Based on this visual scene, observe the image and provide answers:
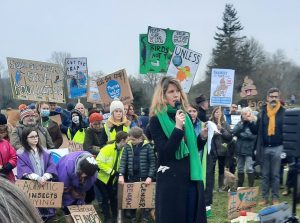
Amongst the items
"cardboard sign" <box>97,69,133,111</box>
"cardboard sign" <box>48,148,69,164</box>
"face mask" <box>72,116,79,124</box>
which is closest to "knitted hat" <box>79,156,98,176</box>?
"cardboard sign" <box>48,148,69,164</box>

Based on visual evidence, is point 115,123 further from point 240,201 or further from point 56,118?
point 240,201

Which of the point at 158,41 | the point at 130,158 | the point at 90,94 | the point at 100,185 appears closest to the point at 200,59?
the point at 158,41

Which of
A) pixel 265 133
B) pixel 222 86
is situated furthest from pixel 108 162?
pixel 222 86

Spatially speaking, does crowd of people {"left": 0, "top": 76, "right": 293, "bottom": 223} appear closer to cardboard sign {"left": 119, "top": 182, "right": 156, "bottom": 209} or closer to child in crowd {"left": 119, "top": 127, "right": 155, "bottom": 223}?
child in crowd {"left": 119, "top": 127, "right": 155, "bottom": 223}

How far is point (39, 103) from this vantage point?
30.2 feet

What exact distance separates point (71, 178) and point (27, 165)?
0.67 metres

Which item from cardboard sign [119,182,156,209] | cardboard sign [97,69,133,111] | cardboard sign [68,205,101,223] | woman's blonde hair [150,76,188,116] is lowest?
cardboard sign [68,205,101,223]

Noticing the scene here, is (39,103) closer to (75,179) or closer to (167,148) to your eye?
(75,179)

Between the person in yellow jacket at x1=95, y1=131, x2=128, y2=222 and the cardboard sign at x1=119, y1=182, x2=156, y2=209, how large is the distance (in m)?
0.54

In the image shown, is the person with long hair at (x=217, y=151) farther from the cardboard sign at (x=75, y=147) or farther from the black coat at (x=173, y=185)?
the black coat at (x=173, y=185)

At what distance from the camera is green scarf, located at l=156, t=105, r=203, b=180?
14.3 feet

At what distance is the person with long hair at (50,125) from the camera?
8453 mm

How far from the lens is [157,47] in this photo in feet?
28.1

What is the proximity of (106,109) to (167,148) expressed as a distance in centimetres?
726
